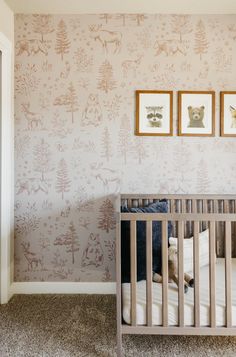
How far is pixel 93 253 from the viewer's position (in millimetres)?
2492

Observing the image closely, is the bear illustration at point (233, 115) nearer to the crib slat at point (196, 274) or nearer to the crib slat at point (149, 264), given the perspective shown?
the crib slat at point (196, 274)

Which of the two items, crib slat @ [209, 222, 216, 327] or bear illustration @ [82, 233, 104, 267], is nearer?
crib slat @ [209, 222, 216, 327]

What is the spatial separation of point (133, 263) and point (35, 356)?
2.57 ft

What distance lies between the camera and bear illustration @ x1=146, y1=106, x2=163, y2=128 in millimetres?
2455

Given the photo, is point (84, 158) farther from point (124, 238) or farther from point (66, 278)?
point (66, 278)

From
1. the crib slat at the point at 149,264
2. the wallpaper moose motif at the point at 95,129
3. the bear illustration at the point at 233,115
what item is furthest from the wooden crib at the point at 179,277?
the bear illustration at the point at 233,115

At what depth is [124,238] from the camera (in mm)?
1898

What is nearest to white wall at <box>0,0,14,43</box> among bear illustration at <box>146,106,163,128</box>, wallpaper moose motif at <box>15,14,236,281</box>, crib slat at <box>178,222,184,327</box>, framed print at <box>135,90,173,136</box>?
wallpaper moose motif at <box>15,14,236,281</box>

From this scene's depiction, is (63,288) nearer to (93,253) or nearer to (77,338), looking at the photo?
(93,253)

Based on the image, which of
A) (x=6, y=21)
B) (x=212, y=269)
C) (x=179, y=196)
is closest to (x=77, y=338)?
(x=212, y=269)

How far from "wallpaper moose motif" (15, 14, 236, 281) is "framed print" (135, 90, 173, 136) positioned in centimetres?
6

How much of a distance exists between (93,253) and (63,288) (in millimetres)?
389

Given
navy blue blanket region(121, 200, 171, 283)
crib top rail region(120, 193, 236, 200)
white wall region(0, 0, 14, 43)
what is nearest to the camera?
navy blue blanket region(121, 200, 171, 283)

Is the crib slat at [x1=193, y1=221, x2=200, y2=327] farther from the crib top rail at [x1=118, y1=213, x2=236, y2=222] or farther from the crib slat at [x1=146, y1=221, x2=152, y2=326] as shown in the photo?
the crib slat at [x1=146, y1=221, x2=152, y2=326]
